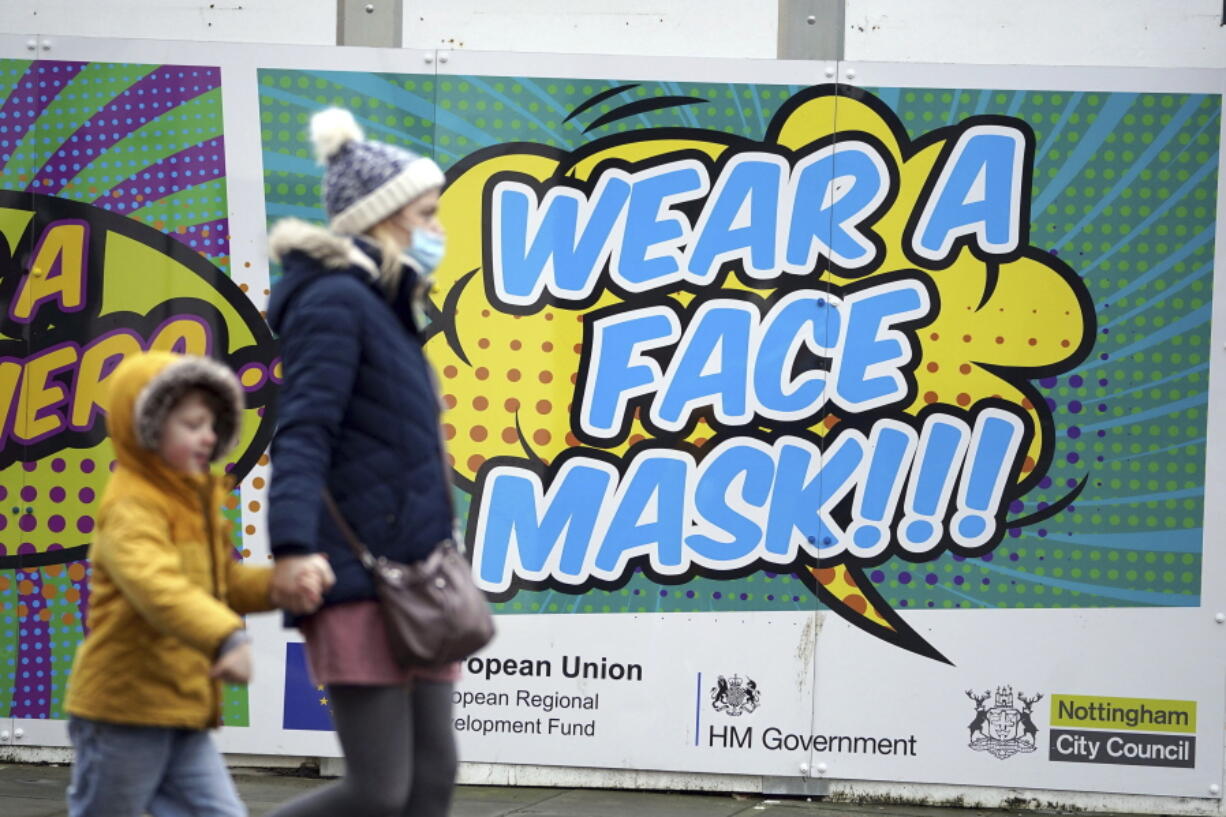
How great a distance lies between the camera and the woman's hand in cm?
317

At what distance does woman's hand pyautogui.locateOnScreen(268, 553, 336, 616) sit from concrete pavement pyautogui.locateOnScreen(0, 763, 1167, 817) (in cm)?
247

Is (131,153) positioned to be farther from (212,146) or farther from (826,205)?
(826,205)

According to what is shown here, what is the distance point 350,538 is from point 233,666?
334 millimetres

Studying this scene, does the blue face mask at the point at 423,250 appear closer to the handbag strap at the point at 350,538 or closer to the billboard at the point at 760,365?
the handbag strap at the point at 350,538

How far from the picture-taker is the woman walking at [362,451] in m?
3.28

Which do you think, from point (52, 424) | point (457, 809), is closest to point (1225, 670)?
point (457, 809)

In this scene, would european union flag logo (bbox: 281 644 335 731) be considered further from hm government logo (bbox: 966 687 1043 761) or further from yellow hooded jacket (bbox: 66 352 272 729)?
yellow hooded jacket (bbox: 66 352 272 729)

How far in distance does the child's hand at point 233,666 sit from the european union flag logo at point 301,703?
2.77 m

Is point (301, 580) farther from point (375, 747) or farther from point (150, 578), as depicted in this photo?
point (375, 747)

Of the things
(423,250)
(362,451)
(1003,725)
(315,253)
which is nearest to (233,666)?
(362,451)

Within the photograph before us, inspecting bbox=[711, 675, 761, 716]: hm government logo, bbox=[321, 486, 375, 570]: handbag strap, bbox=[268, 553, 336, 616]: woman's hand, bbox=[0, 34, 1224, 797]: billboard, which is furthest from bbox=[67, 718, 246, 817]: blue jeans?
bbox=[711, 675, 761, 716]: hm government logo

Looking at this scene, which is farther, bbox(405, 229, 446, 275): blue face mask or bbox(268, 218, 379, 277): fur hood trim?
bbox(405, 229, 446, 275): blue face mask

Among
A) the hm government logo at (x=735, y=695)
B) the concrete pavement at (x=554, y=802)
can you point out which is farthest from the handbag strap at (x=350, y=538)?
the hm government logo at (x=735, y=695)

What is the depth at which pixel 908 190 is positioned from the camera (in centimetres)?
575
